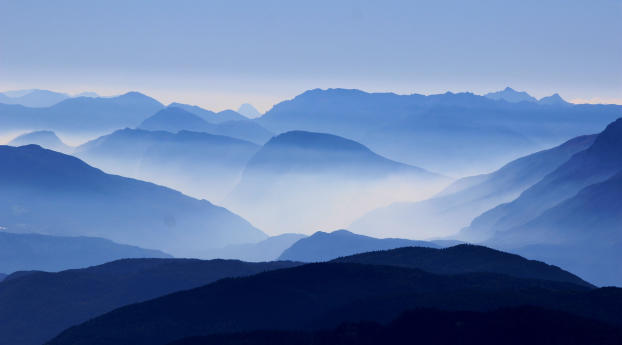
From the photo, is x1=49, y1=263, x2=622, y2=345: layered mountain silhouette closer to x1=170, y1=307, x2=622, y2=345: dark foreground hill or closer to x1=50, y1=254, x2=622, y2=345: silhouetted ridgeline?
x1=50, y1=254, x2=622, y2=345: silhouetted ridgeline

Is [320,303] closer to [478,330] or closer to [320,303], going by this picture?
[320,303]

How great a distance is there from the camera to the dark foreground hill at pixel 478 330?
123688 mm

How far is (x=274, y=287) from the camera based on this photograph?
635 ft

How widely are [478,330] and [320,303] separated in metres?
55.5

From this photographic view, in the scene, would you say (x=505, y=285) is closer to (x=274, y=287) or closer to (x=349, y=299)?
(x=349, y=299)

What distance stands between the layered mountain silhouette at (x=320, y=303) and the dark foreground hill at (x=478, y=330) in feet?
73.8

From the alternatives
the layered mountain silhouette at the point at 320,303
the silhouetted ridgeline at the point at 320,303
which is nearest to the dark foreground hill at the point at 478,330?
the layered mountain silhouette at the point at 320,303

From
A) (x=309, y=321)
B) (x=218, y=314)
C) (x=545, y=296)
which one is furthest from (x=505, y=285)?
(x=218, y=314)

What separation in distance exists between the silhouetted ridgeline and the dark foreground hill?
22875mm

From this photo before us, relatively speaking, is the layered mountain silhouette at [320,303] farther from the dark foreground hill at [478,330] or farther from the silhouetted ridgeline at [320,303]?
the dark foreground hill at [478,330]

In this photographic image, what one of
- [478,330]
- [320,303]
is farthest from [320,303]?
[478,330]

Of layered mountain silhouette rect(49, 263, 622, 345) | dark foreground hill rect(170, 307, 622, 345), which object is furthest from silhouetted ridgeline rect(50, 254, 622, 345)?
dark foreground hill rect(170, 307, 622, 345)

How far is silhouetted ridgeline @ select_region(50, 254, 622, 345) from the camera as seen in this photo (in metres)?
162

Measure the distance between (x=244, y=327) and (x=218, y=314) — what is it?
46.0 feet
